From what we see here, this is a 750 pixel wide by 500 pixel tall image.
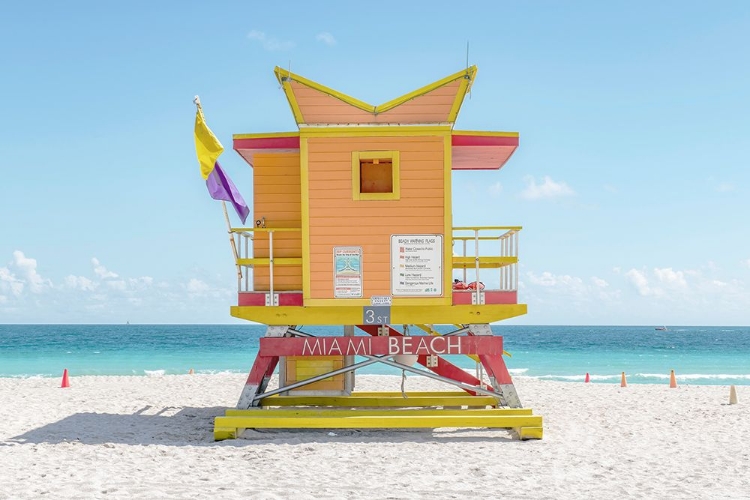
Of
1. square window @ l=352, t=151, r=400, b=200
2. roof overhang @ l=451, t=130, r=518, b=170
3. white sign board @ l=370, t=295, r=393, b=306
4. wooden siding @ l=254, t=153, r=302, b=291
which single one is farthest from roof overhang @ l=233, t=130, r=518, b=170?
white sign board @ l=370, t=295, r=393, b=306

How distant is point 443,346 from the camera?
12727mm

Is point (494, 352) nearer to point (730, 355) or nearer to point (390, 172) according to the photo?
point (390, 172)

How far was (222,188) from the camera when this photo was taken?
43.4 ft

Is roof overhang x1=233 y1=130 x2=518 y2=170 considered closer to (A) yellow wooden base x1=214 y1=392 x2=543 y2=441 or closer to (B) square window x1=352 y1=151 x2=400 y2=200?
(B) square window x1=352 y1=151 x2=400 y2=200

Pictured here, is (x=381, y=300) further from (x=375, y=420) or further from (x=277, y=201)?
(x=277, y=201)

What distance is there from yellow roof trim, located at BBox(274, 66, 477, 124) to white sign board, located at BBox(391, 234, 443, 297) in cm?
227

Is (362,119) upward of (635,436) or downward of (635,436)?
upward

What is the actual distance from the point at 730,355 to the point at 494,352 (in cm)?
6897

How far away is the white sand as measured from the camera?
907 centimetres

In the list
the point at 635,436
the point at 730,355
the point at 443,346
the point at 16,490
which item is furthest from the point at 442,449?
the point at 730,355

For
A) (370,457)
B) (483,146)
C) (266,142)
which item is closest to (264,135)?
(266,142)

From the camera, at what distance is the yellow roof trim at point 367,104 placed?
12.2 metres

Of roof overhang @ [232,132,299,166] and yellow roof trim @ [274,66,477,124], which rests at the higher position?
yellow roof trim @ [274,66,477,124]

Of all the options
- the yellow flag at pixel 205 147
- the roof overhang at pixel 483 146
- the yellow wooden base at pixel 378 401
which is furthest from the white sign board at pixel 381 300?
the yellow flag at pixel 205 147
